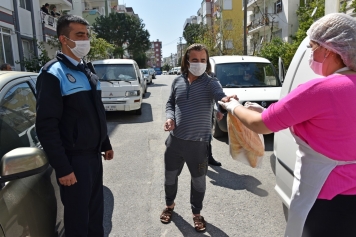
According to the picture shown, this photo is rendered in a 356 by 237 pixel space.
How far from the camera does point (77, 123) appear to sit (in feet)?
7.39

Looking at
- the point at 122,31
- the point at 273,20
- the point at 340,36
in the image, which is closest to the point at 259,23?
the point at 273,20

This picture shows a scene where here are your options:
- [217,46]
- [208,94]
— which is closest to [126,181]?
[208,94]

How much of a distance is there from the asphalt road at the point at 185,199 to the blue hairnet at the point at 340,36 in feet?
7.56

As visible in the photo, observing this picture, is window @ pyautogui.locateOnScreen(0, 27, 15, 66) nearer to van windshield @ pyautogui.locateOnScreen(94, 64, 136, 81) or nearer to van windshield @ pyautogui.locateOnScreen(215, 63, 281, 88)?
van windshield @ pyautogui.locateOnScreen(94, 64, 136, 81)

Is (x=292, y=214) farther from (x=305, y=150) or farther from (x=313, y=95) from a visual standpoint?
(x=313, y=95)

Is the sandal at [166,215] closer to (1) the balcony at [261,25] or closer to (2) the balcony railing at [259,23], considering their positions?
(1) the balcony at [261,25]

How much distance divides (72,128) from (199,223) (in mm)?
1815

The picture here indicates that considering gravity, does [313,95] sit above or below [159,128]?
above

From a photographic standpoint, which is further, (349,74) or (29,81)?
(29,81)

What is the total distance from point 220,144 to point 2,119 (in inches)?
210

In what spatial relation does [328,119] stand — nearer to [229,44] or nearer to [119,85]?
[119,85]

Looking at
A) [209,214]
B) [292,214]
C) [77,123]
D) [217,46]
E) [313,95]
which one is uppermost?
[217,46]

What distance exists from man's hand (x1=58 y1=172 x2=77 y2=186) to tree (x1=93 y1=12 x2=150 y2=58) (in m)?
34.2

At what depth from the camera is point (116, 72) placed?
35.6ft
